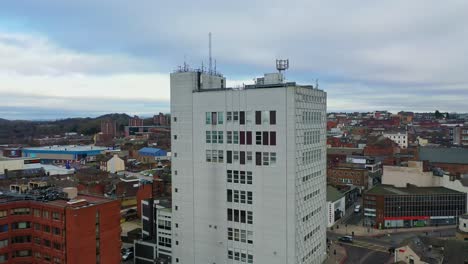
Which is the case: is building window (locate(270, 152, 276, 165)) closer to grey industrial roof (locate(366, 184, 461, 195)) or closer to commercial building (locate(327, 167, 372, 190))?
grey industrial roof (locate(366, 184, 461, 195))

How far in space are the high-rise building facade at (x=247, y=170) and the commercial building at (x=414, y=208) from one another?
41036 millimetres

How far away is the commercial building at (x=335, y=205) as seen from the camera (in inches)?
3248

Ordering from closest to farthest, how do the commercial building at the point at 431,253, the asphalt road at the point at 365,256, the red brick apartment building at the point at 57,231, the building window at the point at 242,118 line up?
the building window at the point at 242,118
the red brick apartment building at the point at 57,231
the commercial building at the point at 431,253
the asphalt road at the point at 365,256

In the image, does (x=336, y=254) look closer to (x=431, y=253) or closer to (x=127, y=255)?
(x=431, y=253)

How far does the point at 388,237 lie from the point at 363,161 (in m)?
50.0

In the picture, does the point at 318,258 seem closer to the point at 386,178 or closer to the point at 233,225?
the point at 233,225

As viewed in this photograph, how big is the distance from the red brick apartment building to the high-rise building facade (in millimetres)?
8214

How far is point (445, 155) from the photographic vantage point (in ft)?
396

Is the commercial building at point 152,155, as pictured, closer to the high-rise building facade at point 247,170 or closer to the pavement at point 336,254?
the pavement at point 336,254

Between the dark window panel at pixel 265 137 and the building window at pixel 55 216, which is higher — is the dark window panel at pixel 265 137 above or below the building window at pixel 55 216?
above

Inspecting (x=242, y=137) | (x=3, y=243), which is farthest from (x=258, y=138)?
(x=3, y=243)

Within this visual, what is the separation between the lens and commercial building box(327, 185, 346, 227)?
8250cm

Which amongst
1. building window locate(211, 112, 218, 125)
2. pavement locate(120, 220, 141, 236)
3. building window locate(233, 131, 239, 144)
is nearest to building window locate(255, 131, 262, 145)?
building window locate(233, 131, 239, 144)

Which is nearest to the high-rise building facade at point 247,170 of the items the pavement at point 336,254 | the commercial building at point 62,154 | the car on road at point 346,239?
the pavement at point 336,254
